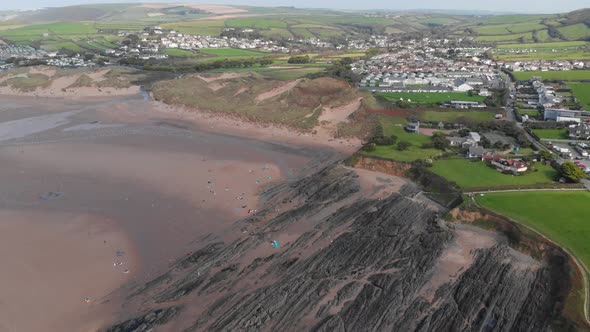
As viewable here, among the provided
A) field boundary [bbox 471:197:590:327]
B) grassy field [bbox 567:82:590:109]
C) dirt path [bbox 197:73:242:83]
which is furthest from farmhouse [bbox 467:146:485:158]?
dirt path [bbox 197:73:242:83]

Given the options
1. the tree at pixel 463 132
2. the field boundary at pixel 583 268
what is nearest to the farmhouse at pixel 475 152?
the tree at pixel 463 132

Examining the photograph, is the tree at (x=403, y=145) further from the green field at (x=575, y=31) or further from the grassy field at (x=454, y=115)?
the green field at (x=575, y=31)

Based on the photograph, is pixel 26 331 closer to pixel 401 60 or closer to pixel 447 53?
pixel 401 60

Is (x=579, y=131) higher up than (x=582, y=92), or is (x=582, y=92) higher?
(x=582, y=92)

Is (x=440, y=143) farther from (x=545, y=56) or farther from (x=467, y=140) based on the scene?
(x=545, y=56)

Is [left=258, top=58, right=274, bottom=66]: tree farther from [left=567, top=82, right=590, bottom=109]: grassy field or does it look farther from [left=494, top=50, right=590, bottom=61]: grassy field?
[left=567, top=82, right=590, bottom=109]: grassy field

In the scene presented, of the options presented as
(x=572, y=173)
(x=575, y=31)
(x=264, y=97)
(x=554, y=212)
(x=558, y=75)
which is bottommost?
(x=554, y=212)

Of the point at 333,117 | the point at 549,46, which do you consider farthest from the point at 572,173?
the point at 549,46
